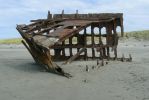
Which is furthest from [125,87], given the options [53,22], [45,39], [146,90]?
[53,22]

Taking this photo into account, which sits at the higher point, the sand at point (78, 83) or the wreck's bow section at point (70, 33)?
the wreck's bow section at point (70, 33)

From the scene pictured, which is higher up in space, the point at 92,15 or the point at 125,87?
the point at 92,15

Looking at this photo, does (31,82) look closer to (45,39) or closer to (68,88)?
(68,88)

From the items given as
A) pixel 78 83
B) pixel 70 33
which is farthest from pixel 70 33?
pixel 78 83

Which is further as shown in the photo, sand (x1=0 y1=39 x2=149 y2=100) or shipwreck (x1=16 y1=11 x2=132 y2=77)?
shipwreck (x1=16 y1=11 x2=132 y2=77)

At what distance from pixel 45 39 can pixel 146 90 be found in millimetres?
4497

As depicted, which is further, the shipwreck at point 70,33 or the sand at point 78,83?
the shipwreck at point 70,33

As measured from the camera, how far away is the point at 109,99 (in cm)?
1070

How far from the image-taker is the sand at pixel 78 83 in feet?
36.5

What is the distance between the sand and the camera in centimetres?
1112

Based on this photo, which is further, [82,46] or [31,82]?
[82,46]

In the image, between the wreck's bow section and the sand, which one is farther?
the wreck's bow section

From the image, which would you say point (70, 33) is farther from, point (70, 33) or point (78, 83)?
point (78, 83)

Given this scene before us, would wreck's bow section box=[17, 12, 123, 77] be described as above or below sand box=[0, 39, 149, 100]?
above
